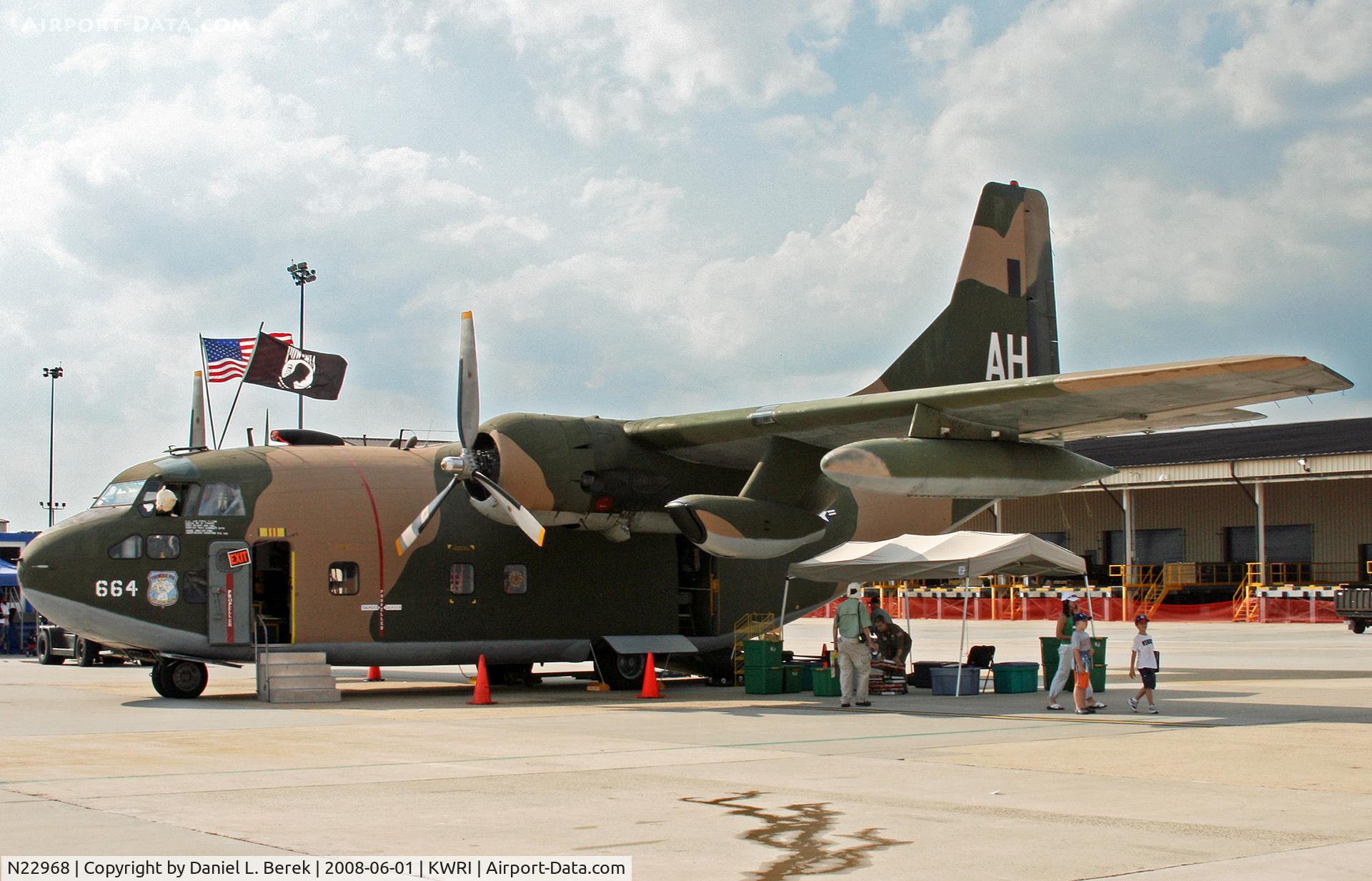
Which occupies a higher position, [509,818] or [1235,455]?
[1235,455]

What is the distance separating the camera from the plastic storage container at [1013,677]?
19.3 meters

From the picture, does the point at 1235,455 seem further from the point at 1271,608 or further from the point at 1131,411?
the point at 1131,411

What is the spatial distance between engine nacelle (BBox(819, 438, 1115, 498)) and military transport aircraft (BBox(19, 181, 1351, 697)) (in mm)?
33

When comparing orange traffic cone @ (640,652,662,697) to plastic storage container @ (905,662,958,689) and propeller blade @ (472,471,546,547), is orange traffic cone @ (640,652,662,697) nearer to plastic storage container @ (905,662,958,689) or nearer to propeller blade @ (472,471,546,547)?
propeller blade @ (472,471,546,547)

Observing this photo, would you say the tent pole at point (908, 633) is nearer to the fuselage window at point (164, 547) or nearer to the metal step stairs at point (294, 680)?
the metal step stairs at point (294, 680)

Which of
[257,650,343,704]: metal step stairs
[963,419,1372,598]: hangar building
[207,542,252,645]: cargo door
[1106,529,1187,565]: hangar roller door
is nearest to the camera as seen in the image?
[257,650,343,704]: metal step stairs

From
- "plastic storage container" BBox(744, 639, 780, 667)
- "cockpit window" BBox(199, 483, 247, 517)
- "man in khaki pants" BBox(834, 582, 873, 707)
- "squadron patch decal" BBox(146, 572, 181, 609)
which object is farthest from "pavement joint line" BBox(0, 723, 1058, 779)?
"cockpit window" BBox(199, 483, 247, 517)

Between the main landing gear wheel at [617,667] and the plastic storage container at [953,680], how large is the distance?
4.57 metres

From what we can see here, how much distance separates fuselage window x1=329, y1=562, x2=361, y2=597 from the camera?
18.9m

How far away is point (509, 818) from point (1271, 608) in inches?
1611

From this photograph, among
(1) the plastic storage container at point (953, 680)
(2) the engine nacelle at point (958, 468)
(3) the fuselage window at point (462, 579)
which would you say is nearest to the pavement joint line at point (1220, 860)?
(2) the engine nacelle at point (958, 468)

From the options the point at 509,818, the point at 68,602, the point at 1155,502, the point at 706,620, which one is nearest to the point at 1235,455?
the point at 1155,502

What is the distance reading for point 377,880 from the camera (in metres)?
6.46

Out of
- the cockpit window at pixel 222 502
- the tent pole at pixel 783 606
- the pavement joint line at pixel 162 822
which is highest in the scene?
the cockpit window at pixel 222 502
